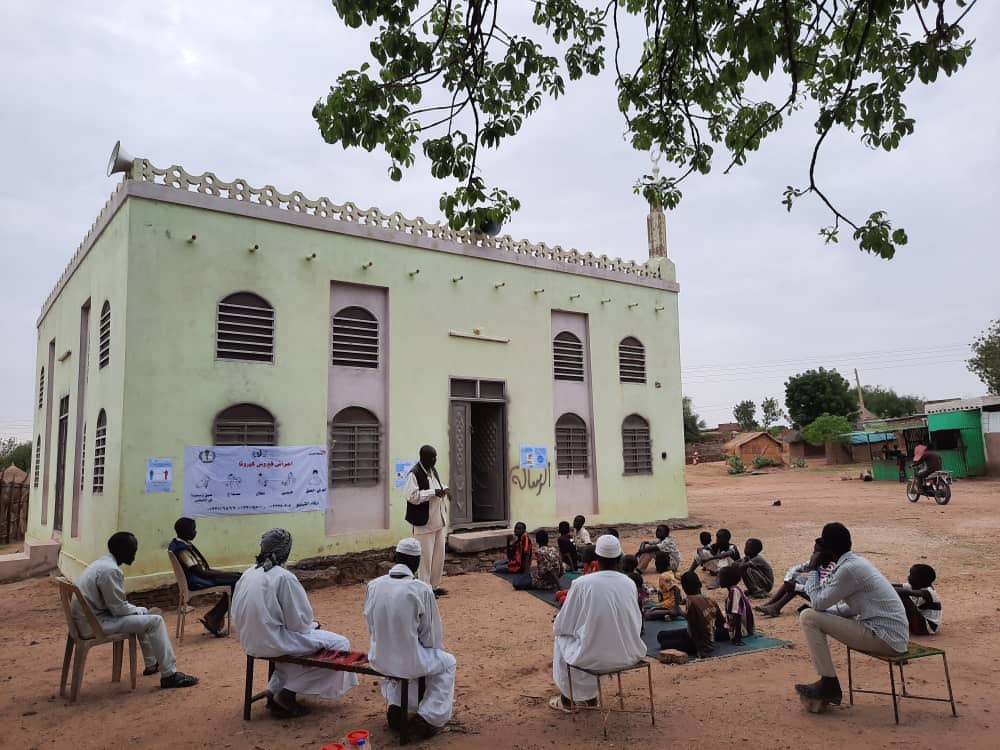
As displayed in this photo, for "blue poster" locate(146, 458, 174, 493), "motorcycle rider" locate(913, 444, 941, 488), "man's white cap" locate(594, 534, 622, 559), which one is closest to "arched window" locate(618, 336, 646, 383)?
"blue poster" locate(146, 458, 174, 493)

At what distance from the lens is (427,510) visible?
339 inches

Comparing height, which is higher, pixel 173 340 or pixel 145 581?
pixel 173 340

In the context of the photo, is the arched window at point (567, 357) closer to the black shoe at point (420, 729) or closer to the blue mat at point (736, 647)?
the blue mat at point (736, 647)

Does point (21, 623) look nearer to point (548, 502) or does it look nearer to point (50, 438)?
point (50, 438)

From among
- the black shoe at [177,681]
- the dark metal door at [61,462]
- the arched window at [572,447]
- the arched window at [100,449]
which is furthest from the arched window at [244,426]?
the arched window at [572,447]

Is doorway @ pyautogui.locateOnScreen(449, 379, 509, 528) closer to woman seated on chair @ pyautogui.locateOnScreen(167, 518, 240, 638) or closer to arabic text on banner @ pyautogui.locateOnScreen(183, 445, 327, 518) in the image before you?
arabic text on banner @ pyautogui.locateOnScreen(183, 445, 327, 518)

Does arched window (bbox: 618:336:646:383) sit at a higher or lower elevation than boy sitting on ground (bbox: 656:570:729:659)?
higher

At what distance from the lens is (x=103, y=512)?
30.6ft

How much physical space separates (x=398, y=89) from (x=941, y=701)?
585cm

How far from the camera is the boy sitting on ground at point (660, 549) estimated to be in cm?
963

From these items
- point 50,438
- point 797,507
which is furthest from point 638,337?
point 50,438

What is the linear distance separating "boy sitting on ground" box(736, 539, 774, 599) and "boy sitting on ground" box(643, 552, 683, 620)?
109cm

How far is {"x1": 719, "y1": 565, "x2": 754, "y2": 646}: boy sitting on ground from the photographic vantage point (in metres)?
6.51

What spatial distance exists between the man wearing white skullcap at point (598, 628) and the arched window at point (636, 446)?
30.5 ft
